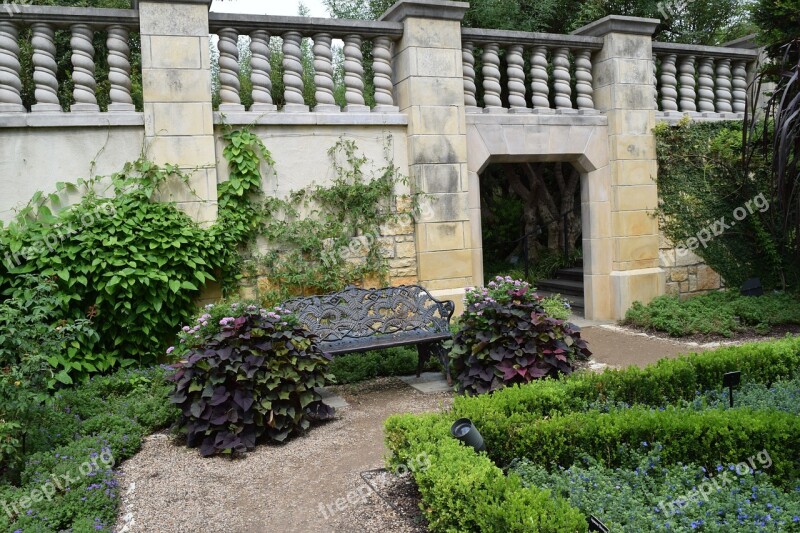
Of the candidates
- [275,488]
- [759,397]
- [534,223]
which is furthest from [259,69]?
[534,223]

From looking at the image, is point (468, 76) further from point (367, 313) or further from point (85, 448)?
point (85, 448)

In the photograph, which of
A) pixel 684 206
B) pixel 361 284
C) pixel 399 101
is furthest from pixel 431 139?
Result: pixel 684 206

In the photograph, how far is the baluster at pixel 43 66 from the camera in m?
6.27

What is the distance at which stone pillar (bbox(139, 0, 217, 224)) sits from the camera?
6.43 meters

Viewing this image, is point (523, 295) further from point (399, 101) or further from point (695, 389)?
point (399, 101)

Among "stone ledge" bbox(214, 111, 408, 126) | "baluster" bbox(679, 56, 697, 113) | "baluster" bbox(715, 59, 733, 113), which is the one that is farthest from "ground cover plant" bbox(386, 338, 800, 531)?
"baluster" bbox(715, 59, 733, 113)

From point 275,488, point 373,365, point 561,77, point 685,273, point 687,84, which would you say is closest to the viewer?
point 275,488

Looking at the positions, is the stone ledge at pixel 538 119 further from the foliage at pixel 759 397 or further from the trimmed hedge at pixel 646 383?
the foliage at pixel 759 397

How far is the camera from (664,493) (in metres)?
3.26

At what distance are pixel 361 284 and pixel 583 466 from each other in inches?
160

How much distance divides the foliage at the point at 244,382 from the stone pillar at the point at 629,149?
17.1 feet

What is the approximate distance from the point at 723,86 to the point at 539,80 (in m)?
3.10

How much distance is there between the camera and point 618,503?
309 centimetres

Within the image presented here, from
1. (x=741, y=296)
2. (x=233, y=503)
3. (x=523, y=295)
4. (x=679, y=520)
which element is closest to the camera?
(x=679, y=520)
